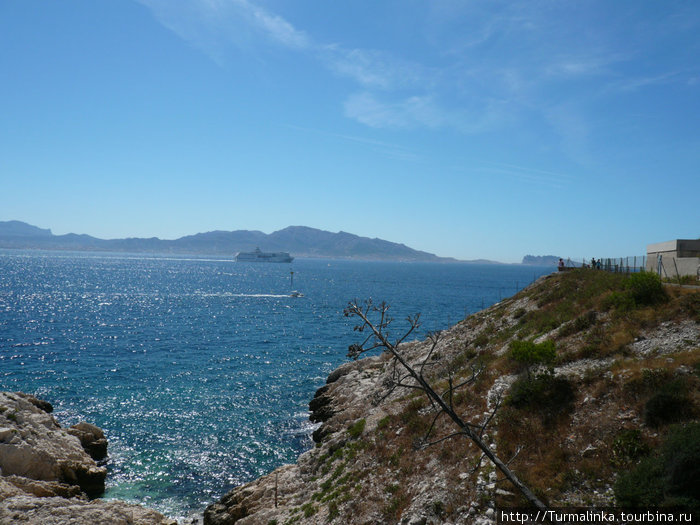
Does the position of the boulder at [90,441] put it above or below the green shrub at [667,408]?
below

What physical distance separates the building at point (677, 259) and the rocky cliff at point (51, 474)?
130 ft

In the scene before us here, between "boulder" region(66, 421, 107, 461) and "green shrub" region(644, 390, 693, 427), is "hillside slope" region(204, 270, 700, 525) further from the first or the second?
"boulder" region(66, 421, 107, 461)

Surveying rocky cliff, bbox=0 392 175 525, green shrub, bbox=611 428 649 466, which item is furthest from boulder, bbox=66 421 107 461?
green shrub, bbox=611 428 649 466

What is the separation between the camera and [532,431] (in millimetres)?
19312

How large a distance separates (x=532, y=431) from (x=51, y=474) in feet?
90.2

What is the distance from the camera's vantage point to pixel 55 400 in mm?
41094

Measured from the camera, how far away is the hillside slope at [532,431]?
16.2m

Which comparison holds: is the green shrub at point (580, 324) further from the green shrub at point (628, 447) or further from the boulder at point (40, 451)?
the boulder at point (40, 451)

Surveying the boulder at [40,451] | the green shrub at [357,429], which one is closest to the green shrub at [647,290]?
the green shrub at [357,429]

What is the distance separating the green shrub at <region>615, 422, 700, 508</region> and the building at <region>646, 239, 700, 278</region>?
23436 millimetres

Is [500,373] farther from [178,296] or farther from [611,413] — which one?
[178,296]

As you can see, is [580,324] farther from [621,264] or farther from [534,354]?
[621,264]

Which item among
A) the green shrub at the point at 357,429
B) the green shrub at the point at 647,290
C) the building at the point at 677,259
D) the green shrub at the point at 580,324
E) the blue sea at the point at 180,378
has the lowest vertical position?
the blue sea at the point at 180,378

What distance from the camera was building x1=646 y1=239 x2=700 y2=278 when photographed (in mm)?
33219
